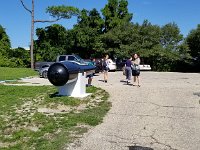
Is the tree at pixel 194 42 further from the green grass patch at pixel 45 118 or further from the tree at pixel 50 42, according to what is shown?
the green grass patch at pixel 45 118

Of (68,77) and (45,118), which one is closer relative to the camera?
(45,118)

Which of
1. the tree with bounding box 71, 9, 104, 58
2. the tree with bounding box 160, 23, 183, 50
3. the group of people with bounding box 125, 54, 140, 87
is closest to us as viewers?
the group of people with bounding box 125, 54, 140, 87

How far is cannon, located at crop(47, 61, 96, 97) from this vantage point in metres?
13.3

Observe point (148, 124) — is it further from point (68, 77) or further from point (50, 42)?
point (50, 42)

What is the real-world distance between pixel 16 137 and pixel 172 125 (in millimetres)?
3934

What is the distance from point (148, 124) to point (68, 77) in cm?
408

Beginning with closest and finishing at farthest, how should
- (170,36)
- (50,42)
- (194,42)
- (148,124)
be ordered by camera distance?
1. (148,124)
2. (194,42)
3. (170,36)
4. (50,42)

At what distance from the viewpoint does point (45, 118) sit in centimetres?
1077

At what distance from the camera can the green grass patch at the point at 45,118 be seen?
334 inches

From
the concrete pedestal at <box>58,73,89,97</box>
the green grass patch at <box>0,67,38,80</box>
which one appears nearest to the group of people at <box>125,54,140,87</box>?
the concrete pedestal at <box>58,73,89,97</box>

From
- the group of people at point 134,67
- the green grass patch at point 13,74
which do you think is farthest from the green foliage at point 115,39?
the group of people at point 134,67

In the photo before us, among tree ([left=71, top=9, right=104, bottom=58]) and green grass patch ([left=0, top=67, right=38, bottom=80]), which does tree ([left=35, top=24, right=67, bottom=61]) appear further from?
green grass patch ([left=0, top=67, right=38, bottom=80])

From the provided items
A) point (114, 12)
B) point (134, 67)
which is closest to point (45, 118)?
point (134, 67)

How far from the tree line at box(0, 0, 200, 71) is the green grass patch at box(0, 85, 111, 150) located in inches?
1004
